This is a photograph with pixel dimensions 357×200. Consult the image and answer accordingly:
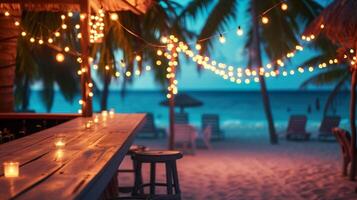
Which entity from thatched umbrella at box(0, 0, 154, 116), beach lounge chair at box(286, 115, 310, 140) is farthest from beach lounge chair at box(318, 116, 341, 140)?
thatched umbrella at box(0, 0, 154, 116)

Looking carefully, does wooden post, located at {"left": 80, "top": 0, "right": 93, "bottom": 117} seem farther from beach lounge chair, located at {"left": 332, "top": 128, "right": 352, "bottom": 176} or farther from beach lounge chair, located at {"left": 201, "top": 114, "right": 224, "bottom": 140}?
beach lounge chair, located at {"left": 201, "top": 114, "right": 224, "bottom": 140}

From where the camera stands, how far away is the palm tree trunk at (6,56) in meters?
6.78

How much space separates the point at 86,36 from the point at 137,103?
39.8 meters

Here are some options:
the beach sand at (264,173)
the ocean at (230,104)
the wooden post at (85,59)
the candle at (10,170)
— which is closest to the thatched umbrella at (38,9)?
the wooden post at (85,59)

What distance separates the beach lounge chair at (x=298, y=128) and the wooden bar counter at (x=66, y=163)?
9.58m

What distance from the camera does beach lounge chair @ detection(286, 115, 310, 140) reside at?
1348 centimetres

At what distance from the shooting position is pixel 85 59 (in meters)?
5.98

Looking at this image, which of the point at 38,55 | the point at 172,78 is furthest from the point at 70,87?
the point at 172,78

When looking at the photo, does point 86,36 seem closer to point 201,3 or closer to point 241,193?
point 241,193

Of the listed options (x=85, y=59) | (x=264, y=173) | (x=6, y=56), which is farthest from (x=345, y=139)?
(x=6, y=56)

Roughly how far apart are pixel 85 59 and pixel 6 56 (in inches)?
52.6

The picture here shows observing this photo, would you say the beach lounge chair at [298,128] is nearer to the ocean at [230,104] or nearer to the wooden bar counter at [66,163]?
the wooden bar counter at [66,163]

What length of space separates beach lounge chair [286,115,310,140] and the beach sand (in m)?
1.26

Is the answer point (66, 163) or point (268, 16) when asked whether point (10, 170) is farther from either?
point (268, 16)
